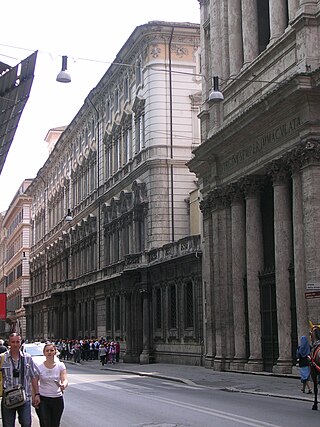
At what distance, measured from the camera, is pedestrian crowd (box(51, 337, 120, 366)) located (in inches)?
1775

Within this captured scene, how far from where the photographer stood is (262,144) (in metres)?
28.7

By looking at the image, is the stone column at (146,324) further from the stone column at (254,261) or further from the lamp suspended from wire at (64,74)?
the lamp suspended from wire at (64,74)

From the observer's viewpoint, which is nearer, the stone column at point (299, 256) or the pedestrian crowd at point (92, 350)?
the stone column at point (299, 256)

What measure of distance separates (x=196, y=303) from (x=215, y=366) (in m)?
5.44

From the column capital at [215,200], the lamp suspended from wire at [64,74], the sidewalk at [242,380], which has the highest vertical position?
the lamp suspended from wire at [64,74]

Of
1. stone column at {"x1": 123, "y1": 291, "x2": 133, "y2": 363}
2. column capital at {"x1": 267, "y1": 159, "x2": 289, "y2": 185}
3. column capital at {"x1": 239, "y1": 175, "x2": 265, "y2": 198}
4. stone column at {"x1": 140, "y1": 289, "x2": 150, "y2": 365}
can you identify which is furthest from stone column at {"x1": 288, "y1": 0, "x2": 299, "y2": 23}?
stone column at {"x1": 123, "y1": 291, "x2": 133, "y2": 363}

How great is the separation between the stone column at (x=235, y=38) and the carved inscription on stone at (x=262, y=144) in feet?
12.4

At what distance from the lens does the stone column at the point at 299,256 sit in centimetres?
2477

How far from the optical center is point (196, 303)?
36938 millimetres

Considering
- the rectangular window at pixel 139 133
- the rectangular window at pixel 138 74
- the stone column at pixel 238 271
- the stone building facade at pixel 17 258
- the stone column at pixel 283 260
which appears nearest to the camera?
the stone column at pixel 283 260

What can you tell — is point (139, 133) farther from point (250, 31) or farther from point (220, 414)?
point (220, 414)

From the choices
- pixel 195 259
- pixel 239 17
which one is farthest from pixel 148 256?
pixel 239 17

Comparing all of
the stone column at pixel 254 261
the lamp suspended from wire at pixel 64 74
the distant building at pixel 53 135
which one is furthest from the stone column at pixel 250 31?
the distant building at pixel 53 135

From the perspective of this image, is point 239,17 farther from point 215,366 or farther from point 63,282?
point 63,282
